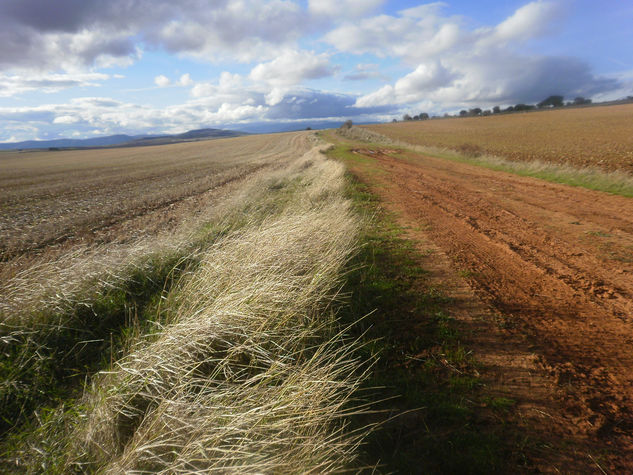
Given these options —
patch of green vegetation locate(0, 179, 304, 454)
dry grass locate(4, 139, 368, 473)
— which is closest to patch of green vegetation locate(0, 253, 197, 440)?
patch of green vegetation locate(0, 179, 304, 454)

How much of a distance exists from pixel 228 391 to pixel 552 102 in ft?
490

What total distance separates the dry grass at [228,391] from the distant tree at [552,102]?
142 metres

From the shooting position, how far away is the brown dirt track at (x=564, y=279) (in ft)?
8.61

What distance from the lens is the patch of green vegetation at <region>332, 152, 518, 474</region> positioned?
2318mm

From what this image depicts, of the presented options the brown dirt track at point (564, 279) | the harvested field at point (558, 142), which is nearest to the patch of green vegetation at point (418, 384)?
the brown dirt track at point (564, 279)

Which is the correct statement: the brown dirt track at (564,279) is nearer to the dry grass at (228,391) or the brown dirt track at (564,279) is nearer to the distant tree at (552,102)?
the dry grass at (228,391)

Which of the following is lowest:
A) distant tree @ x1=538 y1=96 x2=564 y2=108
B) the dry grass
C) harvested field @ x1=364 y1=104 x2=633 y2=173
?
harvested field @ x1=364 y1=104 x2=633 y2=173

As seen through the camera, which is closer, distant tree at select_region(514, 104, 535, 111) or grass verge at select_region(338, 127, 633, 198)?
grass verge at select_region(338, 127, 633, 198)

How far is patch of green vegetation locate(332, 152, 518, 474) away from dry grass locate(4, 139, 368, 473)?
33 cm

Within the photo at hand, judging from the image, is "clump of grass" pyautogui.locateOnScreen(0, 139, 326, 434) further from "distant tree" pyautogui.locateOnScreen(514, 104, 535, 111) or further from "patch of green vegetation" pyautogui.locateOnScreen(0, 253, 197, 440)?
"distant tree" pyautogui.locateOnScreen(514, 104, 535, 111)

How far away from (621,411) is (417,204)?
7.77 meters

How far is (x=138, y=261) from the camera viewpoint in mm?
4879

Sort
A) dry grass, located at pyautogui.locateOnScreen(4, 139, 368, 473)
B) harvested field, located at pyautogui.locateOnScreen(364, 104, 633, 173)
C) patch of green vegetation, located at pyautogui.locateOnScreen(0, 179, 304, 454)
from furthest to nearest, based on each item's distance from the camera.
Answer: harvested field, located at pyautogui.locateOnScreen(364, 104, 633, 173) → patch of green vegetation, located at pyautogui.locateOnScreen(0, 179, 304, 454) → dry grass, located at pyautogui.locateOnScreen(4, 139, 368, 473)

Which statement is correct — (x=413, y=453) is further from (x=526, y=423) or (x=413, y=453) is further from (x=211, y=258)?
(x=211, y=258)
